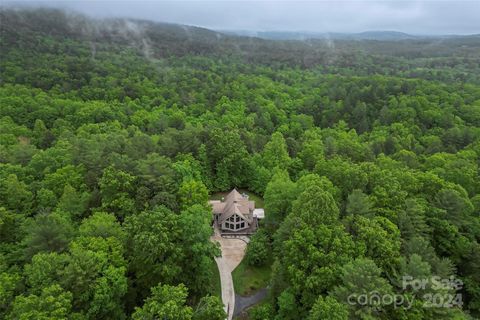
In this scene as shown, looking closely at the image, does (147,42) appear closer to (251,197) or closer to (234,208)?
(251,197)

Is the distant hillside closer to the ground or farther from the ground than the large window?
farther from the ground

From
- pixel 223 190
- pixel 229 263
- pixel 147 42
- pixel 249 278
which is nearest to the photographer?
pixel 249 278

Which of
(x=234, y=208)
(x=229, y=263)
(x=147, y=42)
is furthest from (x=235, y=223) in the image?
(x=147, y=42)

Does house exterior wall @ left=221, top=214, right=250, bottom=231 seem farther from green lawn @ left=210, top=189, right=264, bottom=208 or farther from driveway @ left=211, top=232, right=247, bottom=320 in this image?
green lawn @ left=210, top=189, right=264, bottom=208

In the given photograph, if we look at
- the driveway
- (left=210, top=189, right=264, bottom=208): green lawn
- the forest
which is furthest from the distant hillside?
the driveway

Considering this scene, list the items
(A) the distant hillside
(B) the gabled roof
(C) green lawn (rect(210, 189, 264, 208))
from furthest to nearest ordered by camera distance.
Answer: (A) the distant hillside → (C) green lawn (rect(210, 189, 264, 208)) → (B) the gabled roof

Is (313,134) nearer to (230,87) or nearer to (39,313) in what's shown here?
(230,87)

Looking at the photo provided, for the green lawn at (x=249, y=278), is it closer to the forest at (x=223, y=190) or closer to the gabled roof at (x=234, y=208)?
the forest at (x=223, y=190)

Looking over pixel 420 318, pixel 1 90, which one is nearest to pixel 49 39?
pixel 1 90
